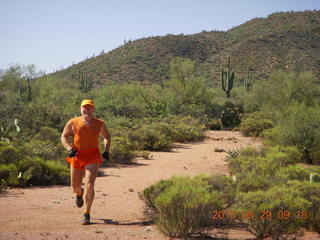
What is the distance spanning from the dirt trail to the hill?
1670 inches

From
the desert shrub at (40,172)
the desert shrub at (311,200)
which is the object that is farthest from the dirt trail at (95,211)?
the desert shrub at (40,172)

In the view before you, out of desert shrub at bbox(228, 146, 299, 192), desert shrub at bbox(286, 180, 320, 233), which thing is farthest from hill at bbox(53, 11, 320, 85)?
desert shrub at bbox(286, 180, 320, 233)

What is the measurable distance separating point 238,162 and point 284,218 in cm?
572

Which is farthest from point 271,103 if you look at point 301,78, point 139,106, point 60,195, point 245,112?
point 60,195

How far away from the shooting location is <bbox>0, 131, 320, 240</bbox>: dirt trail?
18.0ft

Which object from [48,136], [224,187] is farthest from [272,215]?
[48,136]

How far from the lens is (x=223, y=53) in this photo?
68.1m

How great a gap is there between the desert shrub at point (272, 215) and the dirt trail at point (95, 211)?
0.34m

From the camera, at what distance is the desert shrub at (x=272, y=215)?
5312 millimetres

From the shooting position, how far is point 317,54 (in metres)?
60.8

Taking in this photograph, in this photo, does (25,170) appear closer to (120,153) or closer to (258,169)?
(120,153)

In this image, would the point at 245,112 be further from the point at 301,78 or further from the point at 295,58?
the point at 295,58

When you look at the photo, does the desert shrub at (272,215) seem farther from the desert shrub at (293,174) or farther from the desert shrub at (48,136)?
the desert shrub at (48,136)

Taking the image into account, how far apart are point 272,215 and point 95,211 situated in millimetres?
3262
